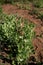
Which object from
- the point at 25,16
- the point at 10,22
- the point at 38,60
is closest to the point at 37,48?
the point at 38,60

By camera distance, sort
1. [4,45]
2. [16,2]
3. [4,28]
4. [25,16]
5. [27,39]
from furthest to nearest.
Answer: [16,2], [25,16], [4,45], [4,28], [27,39]

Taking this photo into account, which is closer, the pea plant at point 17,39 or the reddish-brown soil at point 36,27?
the pea plant at point 17,39

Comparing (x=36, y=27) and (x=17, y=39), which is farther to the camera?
(x=36, y=27)

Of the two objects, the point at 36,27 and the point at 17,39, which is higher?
the point at 17,39

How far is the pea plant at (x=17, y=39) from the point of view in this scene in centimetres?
559

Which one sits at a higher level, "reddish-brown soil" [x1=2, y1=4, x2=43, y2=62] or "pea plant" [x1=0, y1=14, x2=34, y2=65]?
"pea plant" [x1=0, y1=14, x2=34, y2=65]

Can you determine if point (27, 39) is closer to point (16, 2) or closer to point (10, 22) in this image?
point (10, 22)

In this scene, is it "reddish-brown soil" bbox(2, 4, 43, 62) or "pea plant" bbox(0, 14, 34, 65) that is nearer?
"pea plant" bbox(0, 14, 34, 65)

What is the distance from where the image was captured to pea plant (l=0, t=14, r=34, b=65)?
5594 millimetres

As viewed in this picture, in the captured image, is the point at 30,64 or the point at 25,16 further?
the point at 25,16

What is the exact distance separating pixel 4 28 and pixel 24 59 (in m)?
1.06

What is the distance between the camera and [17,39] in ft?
19.0

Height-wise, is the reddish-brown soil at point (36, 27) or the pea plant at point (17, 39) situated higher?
the pea plant at point (17, 39)

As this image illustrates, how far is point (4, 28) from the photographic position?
6.25 m
